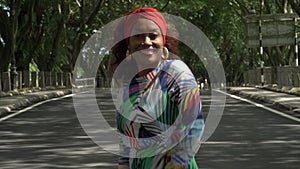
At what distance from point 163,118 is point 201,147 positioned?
25.8 feet

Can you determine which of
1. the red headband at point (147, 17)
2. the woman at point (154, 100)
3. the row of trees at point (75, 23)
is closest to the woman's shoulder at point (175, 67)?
the woman at point (154, 100)

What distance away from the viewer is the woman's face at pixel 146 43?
9.95 feet

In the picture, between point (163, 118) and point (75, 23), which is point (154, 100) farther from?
point (75, 23)

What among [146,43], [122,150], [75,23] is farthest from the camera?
[75,23]

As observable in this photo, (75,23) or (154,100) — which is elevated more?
(75,23)

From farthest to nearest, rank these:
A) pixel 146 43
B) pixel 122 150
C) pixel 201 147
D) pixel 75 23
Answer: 1. pixel 75 23
2. pixel 201 147
3. pixel 122 150
4. pixel 146 43

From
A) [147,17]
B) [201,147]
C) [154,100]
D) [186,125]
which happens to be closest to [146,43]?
[147,17]

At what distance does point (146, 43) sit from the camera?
3.04 meters

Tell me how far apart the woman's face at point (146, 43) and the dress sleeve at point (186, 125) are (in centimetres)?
18

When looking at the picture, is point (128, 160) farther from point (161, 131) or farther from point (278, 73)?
point (278, 73)

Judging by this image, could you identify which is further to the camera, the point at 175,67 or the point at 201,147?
the point at 201,147

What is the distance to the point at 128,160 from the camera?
3.18 metres

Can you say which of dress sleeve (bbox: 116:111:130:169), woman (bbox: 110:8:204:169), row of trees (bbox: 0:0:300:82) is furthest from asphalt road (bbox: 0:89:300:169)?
row of trees (bbox: 0:0:300:82)

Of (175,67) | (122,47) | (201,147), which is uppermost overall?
(122,47)
